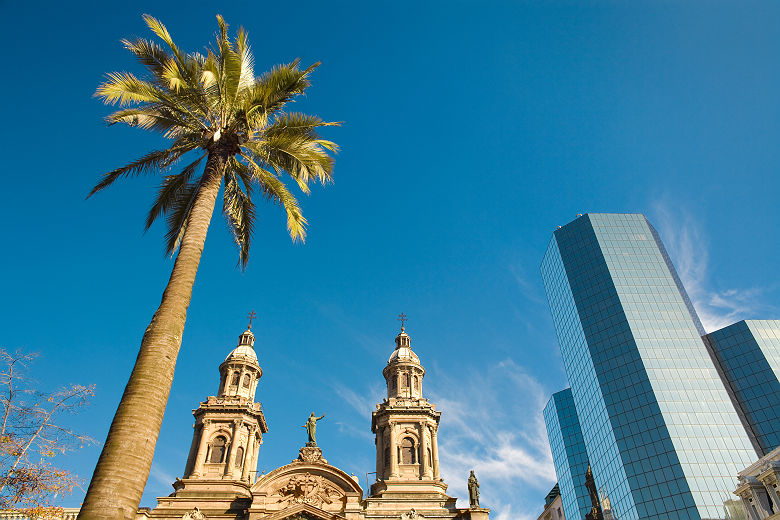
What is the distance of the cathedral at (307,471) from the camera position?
3600 cm

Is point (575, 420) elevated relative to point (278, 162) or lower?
elevated

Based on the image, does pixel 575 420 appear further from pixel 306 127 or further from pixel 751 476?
pixel 306 127

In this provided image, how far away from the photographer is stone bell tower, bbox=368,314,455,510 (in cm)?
3772

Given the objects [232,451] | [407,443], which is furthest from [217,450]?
[407,443]

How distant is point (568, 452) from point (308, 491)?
82837 millimetres

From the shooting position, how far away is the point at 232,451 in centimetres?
4056

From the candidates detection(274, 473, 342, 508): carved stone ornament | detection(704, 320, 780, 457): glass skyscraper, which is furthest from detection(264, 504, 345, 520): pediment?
detection(704, 320, 780, 457): glass skyscraper

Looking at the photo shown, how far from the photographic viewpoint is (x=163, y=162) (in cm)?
1564

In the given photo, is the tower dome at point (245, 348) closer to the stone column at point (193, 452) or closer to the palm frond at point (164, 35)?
the stone column at point (193, 452)

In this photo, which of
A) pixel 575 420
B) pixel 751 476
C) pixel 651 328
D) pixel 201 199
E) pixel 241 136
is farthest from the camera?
pixel 575 420

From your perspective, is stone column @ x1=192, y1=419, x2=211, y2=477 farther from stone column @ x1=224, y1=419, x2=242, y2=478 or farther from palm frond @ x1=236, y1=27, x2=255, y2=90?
palm frond @ x1=236, y1=27, x2=255, y2=90

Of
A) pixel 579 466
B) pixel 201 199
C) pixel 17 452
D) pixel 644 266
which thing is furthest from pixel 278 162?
pixel 579 466

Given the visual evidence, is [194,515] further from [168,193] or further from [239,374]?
[168,193]

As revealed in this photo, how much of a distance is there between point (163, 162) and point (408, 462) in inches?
1272
